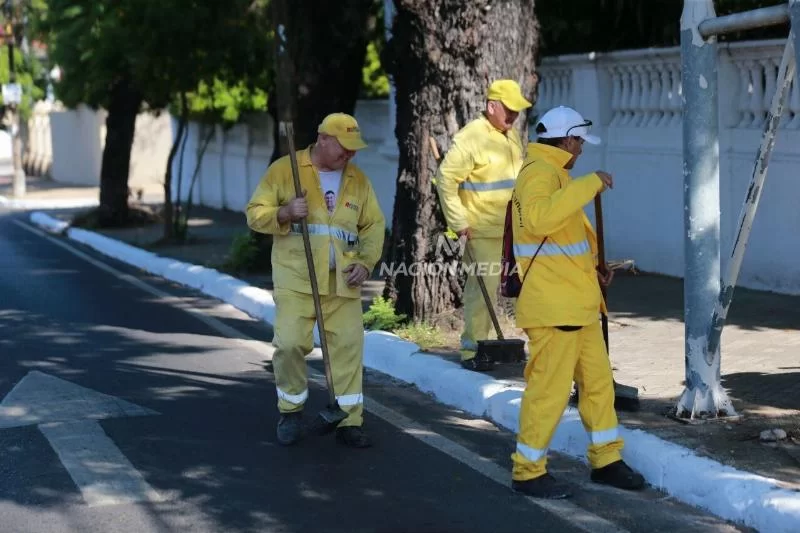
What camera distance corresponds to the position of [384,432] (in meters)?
7.58

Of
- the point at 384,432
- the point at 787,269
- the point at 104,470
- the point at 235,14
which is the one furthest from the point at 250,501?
the point at 235,14

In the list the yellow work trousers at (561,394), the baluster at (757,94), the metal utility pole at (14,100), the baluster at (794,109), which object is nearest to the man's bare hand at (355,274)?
the yellow work trousers at (561,394)

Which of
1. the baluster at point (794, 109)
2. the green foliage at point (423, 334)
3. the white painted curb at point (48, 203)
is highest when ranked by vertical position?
the baluster at point (794, 109)

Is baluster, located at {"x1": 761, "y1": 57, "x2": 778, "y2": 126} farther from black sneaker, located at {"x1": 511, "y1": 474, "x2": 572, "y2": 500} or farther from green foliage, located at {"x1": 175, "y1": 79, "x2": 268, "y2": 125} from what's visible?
green foliage, located at {"x1": 175, "y1": 79, "x2": 268, "y2": 125}

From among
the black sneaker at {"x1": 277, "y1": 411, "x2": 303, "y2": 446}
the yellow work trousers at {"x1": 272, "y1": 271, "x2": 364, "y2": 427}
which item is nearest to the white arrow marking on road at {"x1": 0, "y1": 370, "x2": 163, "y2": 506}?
the black sneaker at {"x1": 277, "y1": 411, "x2": 303, "y2": 446}

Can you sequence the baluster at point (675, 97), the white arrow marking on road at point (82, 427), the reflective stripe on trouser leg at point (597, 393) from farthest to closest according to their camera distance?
the baluster at point (675, 97)
the white arrow marking on road at point (82, 427)
the reflective stripe on trouser leg at point (597, 393)

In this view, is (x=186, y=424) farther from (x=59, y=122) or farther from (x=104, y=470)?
(x=59, y=122)

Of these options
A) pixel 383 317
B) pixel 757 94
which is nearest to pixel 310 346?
pixel 383 317

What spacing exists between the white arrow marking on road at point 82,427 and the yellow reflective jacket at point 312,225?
1348 mm

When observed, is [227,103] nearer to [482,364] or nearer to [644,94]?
[644,94]

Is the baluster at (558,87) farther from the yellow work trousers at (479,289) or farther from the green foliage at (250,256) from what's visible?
the yellow work trousers at (479,289)

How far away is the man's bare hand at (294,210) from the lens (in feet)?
22.7

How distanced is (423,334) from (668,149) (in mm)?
3820

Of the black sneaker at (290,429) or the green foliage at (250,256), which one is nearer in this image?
the black sneaker at (290,429)
